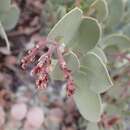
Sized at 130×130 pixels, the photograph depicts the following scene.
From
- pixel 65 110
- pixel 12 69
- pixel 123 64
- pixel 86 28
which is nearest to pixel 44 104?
pixel 65 110

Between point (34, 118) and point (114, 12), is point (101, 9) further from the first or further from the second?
point (34, 118)

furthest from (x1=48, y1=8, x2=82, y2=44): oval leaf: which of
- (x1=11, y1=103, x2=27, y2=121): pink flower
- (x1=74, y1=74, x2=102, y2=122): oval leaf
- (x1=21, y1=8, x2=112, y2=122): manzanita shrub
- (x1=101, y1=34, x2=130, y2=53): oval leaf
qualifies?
(x1=11, y1=103, x2=27, y2=121): pink flower

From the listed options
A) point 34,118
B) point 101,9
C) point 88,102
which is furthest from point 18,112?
point 101,9

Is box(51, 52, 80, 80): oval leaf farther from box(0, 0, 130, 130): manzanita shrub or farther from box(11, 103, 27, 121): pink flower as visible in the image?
box(11, 103, 27, 121): pink flower

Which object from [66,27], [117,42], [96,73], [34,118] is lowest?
[34,118]

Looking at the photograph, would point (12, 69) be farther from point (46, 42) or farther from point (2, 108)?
point (46, 42)

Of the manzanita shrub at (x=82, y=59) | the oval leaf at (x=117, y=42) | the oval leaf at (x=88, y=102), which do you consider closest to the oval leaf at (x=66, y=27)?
the manzanita shrub at (x=82, y=59)

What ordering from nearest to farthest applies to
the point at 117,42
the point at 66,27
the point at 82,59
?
the point at 66,27 → the point at 82,59 → the point at 117,42

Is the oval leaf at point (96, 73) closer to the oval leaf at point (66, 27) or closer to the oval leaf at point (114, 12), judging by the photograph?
the oval leaf at point (66, 27)
